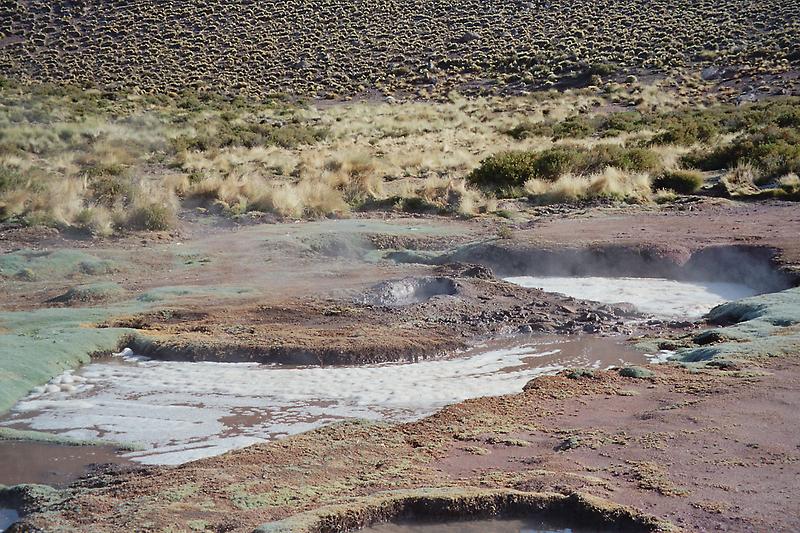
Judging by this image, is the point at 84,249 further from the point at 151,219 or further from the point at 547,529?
the point at 547,529

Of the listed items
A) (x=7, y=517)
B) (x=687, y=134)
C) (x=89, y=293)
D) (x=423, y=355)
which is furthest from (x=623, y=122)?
(x=7, y=517)

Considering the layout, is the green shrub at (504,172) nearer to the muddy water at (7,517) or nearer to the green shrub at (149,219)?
the green shrub at (149,219)

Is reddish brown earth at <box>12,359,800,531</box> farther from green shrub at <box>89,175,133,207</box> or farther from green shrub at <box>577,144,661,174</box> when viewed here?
green shrub at <box>577,144,661,174</box>

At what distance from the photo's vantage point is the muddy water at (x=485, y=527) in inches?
255

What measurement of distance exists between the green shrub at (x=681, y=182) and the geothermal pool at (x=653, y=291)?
322 inches

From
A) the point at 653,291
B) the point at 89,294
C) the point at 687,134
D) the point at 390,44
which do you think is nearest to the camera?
the point at 89,294

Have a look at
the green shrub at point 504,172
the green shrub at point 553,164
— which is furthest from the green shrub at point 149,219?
the green shrub at point 553,164

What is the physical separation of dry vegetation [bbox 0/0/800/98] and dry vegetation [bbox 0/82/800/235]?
9.11 metres

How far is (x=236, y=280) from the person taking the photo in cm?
1559

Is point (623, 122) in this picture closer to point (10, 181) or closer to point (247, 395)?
point (10, 181)

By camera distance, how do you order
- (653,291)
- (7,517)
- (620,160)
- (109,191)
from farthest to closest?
(620,160)
(109,191)
(653,291)
(7,517)

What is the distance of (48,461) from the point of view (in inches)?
318

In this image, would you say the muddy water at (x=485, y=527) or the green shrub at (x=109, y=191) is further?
the green shrub at (x=109, y=191)

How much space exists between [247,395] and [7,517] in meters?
3.46
